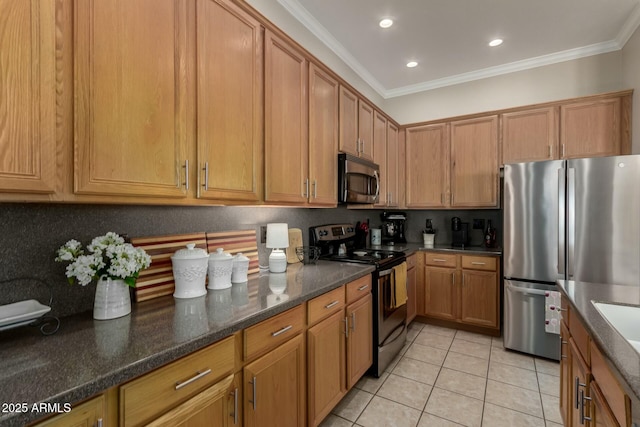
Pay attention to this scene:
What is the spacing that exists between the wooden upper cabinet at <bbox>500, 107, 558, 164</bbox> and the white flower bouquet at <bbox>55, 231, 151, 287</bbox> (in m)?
3.60

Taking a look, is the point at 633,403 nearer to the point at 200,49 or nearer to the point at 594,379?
the point at 594,379

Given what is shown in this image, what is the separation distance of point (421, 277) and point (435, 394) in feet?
4.90

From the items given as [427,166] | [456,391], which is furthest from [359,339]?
[427,166]

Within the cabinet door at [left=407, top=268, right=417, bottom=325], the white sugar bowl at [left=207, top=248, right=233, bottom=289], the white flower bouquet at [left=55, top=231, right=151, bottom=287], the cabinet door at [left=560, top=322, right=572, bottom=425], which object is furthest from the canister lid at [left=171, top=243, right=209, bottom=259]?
the cabinet door at [left=407, top=268, right=417, bottom=325]

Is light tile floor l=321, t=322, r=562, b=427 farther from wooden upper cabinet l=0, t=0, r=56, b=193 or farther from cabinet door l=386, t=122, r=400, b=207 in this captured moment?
wooden upper cabinet l=0, t=0, r=56, b=193

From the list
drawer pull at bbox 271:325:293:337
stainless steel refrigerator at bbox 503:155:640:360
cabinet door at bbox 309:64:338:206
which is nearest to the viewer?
drawer pull at bbox 271:325:293:337

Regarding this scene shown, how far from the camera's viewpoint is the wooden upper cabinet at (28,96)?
2.78ft

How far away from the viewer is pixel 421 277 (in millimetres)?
3500

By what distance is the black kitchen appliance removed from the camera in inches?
91.9

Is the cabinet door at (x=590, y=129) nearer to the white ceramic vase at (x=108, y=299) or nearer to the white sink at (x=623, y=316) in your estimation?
the white sink at (x=623, y=316)

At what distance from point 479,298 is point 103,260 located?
335 centimetres

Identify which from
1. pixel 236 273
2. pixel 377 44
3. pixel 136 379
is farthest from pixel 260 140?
pixel 377 44

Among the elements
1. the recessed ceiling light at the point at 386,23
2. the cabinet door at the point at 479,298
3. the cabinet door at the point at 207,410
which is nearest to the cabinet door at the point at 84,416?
the cabinet door at the point at 207,410

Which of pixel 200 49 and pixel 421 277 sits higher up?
pixel 200 49
